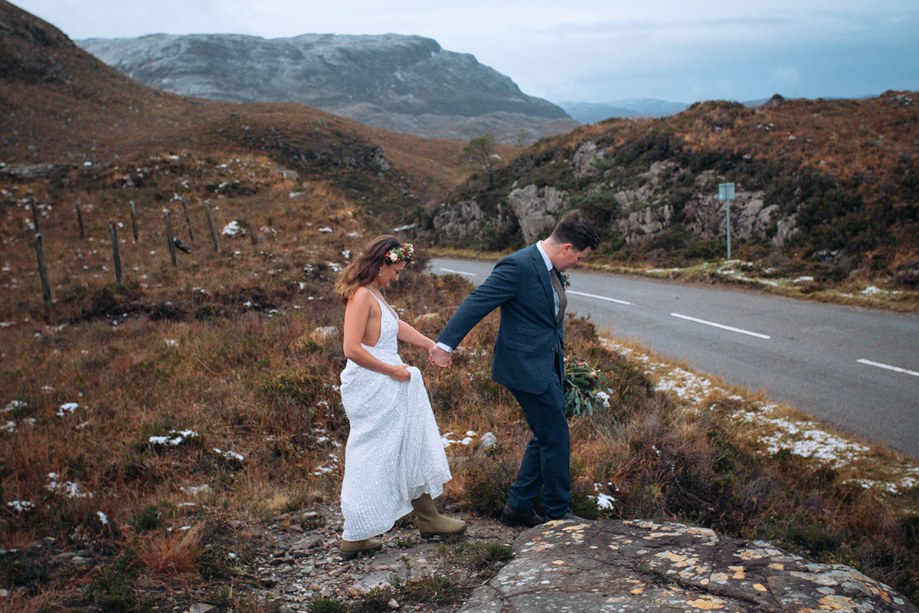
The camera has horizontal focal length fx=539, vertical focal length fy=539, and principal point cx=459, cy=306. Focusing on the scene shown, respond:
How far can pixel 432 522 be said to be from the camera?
376cm

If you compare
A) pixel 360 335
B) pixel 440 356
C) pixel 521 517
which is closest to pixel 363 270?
pixel 360 335

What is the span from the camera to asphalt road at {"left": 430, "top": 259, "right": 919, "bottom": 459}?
684 cm

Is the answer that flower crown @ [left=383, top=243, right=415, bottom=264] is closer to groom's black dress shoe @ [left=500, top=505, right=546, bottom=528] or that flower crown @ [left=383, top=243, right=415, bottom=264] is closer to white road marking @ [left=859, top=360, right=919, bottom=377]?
groom's black dress shoe @ [left=500, top=505, right=546, bottom=528]

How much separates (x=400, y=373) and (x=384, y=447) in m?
0.50

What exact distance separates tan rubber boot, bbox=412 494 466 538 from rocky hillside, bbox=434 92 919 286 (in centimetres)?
1291

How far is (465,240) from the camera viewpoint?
28297mm

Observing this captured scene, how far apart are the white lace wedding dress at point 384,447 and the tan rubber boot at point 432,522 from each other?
129 millimetres

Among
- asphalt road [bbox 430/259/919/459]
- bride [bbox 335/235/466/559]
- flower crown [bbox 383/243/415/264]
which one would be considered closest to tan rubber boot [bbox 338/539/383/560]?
bride [bbox 335/235/466/559]

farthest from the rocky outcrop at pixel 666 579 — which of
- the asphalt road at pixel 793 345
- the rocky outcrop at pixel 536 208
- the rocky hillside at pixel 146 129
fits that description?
the rocky hillside at pixel 146 129

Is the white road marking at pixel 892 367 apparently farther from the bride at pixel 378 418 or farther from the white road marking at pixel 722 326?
the bride at pixel 378 418

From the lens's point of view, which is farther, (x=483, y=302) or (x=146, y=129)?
(x=146, y=129)

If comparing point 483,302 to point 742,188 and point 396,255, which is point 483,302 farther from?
point 742,188

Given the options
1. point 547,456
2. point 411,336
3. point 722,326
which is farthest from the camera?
point 722,326

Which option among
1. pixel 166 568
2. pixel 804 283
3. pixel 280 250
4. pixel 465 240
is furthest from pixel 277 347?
pixel 465 240
